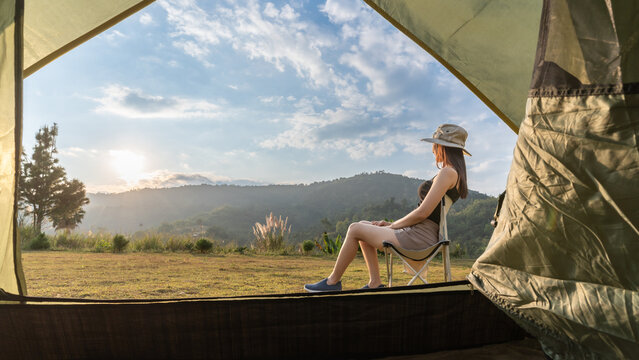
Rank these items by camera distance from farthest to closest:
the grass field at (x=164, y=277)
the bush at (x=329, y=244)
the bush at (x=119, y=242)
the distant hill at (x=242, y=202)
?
1. the distant hill at (x=242, y=202)
2. the bush at (x=329, y=244)
3. the bush at (x=119, y=242)
4. the grass field at (x=164, y=277)

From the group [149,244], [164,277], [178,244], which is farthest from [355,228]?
[149,244]

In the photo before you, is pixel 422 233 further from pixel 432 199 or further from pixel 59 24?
pixel 59 24

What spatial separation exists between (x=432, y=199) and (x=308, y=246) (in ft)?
18.7

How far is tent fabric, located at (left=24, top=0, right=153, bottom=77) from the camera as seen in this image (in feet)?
6.48

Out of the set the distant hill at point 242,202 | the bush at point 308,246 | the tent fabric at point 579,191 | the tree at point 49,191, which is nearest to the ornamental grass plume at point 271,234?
the bush at point 308,246

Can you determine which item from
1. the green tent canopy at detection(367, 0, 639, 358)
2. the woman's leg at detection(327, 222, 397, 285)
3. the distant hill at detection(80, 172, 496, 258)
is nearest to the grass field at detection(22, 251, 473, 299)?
the woman's leg at detection(327, 222, 397, 285)

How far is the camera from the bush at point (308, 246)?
7810mm

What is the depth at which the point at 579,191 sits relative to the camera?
1092 mm

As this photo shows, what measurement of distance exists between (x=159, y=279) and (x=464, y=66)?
11.7 ft

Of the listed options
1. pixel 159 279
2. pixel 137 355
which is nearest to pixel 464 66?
pixel 137 355

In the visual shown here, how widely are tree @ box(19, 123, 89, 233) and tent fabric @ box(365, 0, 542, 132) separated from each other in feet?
57.0

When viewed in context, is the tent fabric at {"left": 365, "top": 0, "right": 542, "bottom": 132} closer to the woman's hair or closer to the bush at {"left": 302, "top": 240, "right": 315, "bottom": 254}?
the woman's hair

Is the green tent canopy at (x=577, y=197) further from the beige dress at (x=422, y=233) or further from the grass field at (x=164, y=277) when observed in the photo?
the grass field at (x=164, y=277)

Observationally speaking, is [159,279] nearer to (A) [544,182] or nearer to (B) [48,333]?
(B) [48,333]
